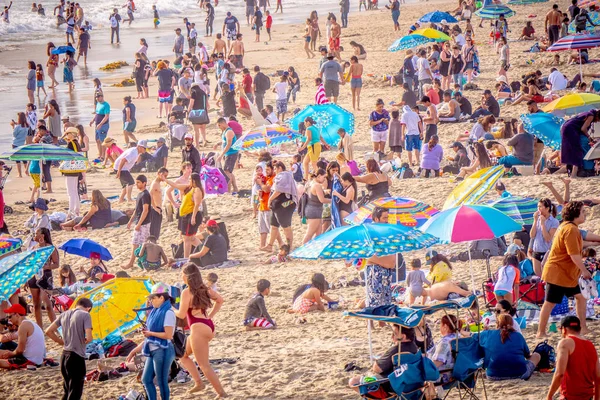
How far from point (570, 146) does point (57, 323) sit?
8.08m

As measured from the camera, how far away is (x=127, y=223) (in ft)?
51.5

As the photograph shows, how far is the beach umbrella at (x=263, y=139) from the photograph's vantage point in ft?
51.3

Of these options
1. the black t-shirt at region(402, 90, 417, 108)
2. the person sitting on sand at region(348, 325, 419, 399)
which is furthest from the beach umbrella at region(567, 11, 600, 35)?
the person sitting on sand at region(348, 325, 419, 399)

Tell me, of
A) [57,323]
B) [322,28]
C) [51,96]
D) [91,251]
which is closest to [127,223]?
[91,251]

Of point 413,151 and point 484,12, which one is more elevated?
point 484,12

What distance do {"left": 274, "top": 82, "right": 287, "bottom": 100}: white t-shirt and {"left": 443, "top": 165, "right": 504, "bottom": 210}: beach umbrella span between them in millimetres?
10700

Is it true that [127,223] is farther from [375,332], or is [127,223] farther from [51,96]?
[51,96]

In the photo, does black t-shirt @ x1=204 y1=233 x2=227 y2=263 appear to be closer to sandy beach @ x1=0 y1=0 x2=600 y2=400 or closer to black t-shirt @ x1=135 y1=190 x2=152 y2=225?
sandy beach @ x1=0 y1=0 x2=600 y2=400

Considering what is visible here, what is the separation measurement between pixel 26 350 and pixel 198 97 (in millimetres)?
11478

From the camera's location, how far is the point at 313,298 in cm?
1089

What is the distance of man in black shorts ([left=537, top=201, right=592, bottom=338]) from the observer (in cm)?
825

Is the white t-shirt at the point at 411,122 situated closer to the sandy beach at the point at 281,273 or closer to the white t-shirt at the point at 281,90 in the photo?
the sandy beach at the point at 281,273

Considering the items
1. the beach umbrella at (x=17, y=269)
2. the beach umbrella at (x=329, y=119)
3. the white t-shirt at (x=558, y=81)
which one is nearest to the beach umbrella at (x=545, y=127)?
the beach umbrella at (x=329, y=119)

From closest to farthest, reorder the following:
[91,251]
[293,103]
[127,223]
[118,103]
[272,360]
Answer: [272,360]
[91,251]
[127,223]
[293,103]
[118,103]
